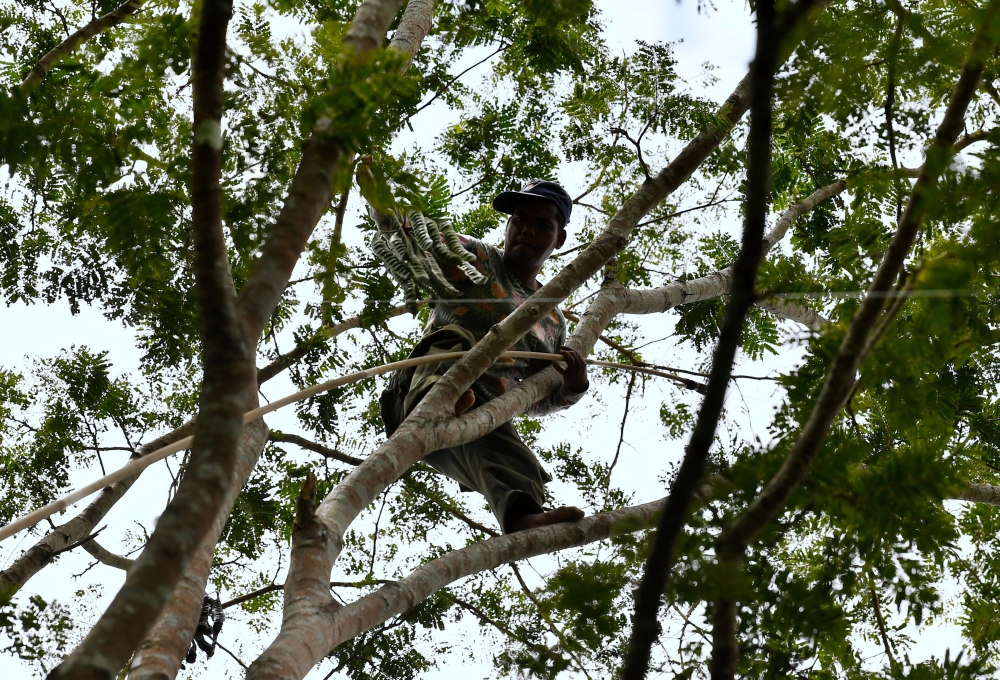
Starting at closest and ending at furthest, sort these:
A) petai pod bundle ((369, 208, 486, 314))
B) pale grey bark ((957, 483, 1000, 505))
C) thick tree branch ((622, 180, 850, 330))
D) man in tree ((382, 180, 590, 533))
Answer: petai pod bundle ((369, 208, 486, 314)) < man in tree ((382, 180, 590, 533)) < pale grey bark ((957, 483, 1000, 505)) < thick tree branch ((622, 180, 850, 330))

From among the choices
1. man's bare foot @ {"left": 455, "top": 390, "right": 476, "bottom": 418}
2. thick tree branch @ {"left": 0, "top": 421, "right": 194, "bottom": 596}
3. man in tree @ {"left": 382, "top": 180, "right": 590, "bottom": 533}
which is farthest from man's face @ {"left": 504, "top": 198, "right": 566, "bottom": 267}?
thick tree branch @ {"left": 0, "top": 421, "right": 194, "bottom": 596}

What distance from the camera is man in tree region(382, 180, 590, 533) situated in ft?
11.7

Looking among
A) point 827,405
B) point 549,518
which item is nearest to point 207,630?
point 549,518

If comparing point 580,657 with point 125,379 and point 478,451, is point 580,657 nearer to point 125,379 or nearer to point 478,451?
point 478,451

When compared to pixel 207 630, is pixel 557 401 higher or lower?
higher

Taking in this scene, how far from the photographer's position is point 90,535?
12.8ft

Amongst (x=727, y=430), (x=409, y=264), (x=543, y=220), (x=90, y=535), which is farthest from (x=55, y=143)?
(x=727, y=430)

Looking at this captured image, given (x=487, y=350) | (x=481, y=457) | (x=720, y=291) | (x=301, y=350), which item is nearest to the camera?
(x=487, y=350)

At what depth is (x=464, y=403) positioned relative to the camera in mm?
3404

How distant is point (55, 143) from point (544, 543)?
1.99 m

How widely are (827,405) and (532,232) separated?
3.02 metres

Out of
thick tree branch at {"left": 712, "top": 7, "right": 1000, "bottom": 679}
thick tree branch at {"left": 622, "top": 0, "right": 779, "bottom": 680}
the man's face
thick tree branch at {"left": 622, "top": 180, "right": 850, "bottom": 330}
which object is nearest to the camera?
thick tree branch at {"left": 622, "top": 0, "right": 779, "bottom": 680}

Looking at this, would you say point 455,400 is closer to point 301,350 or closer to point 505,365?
point 505,365

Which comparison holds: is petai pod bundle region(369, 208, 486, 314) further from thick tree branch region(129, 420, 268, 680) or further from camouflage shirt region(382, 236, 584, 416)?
thick tree branch region(129, 420, 268, 680)
